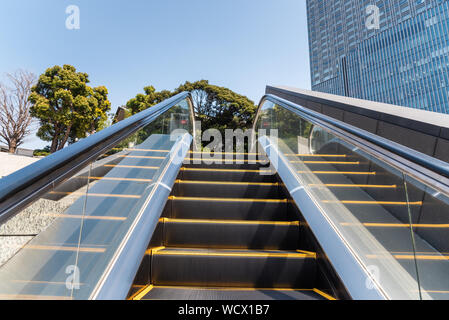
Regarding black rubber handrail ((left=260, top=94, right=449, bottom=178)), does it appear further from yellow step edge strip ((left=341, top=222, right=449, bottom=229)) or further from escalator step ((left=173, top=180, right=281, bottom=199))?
escalator step ((left=173, top=180, right=281, bottom=199))

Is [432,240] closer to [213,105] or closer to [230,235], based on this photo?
[230,235]

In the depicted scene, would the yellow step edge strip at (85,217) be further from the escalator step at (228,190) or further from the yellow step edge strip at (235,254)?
the escalator step at (228,190)

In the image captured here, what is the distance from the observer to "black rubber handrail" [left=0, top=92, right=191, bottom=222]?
0.74m

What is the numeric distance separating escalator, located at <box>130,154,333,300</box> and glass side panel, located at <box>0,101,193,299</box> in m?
0.32

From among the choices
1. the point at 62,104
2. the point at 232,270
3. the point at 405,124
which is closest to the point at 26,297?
the point at 232,270

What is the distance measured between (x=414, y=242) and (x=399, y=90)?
208 feet

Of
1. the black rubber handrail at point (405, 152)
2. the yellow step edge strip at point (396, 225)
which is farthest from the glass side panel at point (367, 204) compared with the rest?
the black rubber handrail at point (405, 152)

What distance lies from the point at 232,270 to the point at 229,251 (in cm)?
16

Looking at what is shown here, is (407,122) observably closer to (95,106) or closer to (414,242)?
(414,242)

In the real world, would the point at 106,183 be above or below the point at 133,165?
below

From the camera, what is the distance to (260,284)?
1643mm

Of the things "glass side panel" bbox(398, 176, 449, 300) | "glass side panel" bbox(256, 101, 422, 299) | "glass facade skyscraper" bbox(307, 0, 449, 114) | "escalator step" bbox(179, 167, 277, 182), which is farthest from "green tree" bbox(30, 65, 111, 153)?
"glass facade skyscraper" bbox(307, 0, 449, 114)

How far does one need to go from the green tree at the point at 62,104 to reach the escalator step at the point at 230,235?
19.3 metres
